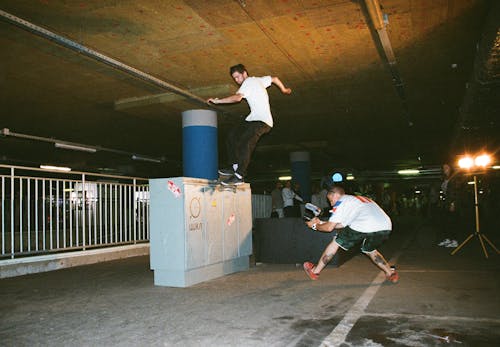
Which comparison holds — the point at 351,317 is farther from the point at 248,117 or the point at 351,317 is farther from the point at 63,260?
the point at 63,260

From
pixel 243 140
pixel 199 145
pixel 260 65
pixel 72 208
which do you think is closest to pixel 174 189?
pixel 243 140

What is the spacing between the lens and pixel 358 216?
612 cm

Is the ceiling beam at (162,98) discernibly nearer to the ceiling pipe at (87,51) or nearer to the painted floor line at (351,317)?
the ceiling pipe at (87,51)

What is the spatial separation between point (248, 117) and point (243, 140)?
1.24 feet

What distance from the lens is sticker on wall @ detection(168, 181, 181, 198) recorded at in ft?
22.1

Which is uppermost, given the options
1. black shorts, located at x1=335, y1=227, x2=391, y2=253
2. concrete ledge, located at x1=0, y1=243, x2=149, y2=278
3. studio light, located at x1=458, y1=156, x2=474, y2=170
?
→ studio light, located at x1=458, y1=156, x2=474, y2=170

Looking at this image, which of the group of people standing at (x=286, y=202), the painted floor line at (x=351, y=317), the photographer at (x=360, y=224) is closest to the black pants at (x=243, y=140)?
the photographer at (x=360, y=224)

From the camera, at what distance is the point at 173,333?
401cm

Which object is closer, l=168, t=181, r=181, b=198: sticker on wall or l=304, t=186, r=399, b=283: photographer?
l=304, t=186, r=399, b=283: photographer

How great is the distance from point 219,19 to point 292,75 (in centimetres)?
365

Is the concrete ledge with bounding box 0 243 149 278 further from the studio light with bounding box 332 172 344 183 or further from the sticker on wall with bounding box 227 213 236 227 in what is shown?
the studio light with bounding box 332 172 344 183

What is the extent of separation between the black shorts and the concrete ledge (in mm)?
6666

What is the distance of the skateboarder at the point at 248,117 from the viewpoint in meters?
6.06

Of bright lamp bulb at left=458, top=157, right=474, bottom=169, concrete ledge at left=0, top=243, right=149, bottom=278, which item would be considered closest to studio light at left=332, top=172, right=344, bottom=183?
bright lamp bulb at left=458, top=157, right=474, bottom=169
